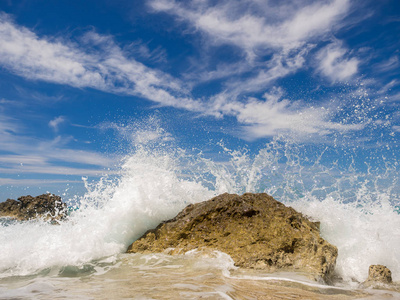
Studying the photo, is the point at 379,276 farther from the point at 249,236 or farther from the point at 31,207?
the point at 31,207

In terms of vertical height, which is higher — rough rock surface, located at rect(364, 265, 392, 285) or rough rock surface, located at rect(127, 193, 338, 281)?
rough rock surface, located at rect(127, 193, 338, 281)

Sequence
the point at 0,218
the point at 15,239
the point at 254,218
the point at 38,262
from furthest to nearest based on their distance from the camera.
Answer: the point at 0,218
the point at 15,239
the point at 254,218
the point at 38,262

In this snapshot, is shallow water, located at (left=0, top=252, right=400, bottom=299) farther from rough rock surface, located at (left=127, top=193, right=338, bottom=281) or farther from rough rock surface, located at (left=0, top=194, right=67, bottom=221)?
rough rock surface, located at (left=0, top=194, right=67, bottom=221)

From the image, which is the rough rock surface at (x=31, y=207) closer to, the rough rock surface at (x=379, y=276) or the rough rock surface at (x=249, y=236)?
the rough rock surface at (x=249, y=236)

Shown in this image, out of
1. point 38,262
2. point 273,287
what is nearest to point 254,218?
point 273,287

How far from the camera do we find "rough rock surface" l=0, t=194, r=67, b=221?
20.7m

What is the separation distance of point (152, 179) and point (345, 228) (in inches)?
184

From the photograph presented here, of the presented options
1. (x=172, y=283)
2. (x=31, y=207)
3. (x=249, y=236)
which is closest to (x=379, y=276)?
(x=249, y=236)

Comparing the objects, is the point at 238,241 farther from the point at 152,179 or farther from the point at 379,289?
the point at 152,179

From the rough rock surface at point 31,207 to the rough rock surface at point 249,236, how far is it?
1824cm

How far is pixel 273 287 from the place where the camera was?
135 inches

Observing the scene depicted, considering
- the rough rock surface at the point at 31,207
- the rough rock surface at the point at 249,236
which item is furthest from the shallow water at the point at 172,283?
the rough rock surface at the point at 31,207

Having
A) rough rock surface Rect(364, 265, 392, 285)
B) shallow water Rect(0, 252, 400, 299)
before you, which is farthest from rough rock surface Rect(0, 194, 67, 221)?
rough rock surface Rect(364, 265, 392, 285)

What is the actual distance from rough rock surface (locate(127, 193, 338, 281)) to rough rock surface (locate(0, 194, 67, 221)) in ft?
59.8
